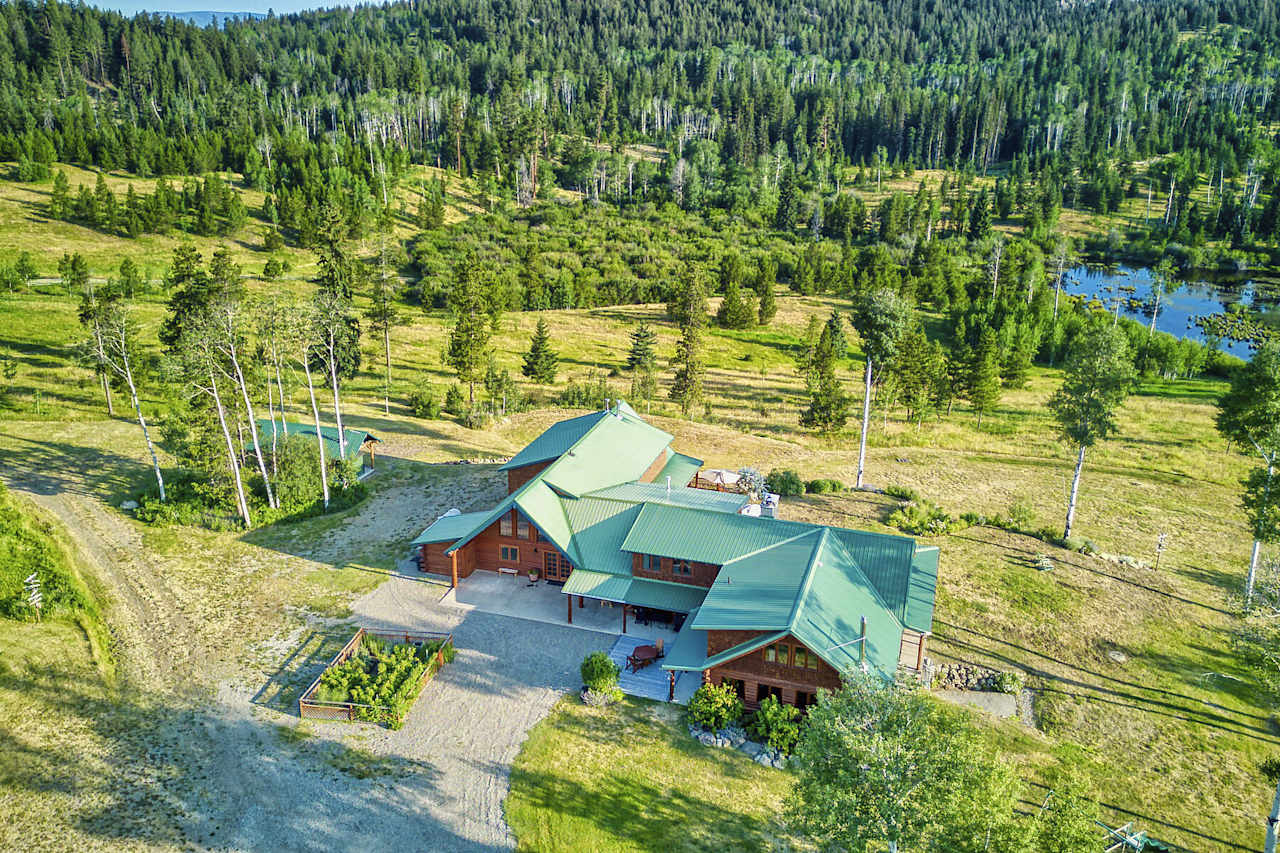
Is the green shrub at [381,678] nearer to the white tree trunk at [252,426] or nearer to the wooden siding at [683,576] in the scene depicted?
the wooden siding at [683,576]

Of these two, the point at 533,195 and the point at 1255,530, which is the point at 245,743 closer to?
the point at 1255,530

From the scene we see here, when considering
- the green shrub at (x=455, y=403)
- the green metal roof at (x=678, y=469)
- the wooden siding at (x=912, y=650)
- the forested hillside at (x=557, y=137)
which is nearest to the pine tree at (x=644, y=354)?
the green shrub at (x=455, y=403)

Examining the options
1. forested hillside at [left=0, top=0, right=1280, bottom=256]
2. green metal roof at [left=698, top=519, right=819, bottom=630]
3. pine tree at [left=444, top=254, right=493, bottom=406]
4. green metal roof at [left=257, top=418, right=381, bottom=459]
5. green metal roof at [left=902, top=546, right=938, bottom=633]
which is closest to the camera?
green metal roof at [left=698, top=519, right=819, bottom=630]

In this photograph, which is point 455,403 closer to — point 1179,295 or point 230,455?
point 230,455

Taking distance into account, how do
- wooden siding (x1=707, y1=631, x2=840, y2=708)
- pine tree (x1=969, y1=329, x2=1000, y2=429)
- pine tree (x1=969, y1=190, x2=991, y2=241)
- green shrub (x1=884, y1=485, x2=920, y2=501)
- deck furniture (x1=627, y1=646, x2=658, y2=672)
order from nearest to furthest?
wooden siding (x1=707, y1=631, x2=840, y2=708)
deck furniture (x1=627, y1=646, x2=658, y2=672)
green shrub (x1=884, y1=485, x2=920, y2=501)
pine tree (x1=969, y1=329, x2=1000, y2=429)
pine tree (x1=969, y1=190, x2=991, y2=241)

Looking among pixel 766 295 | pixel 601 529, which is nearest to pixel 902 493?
pixel 601 529

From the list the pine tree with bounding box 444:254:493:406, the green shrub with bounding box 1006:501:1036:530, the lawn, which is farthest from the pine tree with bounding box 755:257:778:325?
the lawn

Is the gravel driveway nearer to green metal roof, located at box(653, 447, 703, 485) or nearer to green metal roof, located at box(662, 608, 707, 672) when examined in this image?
green metal roof, located at box(662, 608, 707, 672)
